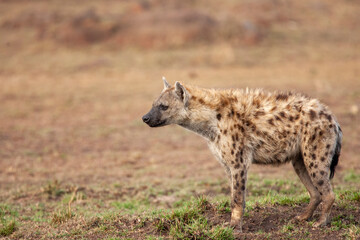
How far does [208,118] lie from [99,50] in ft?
55.9

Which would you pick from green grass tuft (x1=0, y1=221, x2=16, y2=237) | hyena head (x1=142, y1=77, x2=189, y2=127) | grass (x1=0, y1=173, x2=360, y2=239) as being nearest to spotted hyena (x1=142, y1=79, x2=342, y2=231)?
hyena head (x1=142, y1=77, x2=189, y2=127)

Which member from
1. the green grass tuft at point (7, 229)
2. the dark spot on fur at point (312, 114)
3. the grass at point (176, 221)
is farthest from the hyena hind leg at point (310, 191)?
the green grass tuft at point (7, 229)

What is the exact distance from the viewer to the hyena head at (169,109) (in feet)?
17.4

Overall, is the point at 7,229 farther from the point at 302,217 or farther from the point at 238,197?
the point at 302,217

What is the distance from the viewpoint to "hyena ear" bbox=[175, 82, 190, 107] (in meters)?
5.20

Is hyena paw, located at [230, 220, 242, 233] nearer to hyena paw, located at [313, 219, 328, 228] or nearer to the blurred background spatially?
hyena paw, located at [313, 219, 328, 228]

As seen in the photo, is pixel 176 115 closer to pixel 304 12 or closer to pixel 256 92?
pixel 256 92

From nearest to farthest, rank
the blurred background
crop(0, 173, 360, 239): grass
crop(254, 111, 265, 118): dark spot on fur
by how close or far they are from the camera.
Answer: crop(0, 173, 360, 239): grass, crop(254, 111, 265, 118): dark spot on fur, the blurred background

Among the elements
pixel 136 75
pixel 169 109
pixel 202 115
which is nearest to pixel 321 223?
pixel 202 115

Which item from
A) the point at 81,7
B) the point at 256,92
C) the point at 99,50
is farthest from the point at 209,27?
the point at 256,92

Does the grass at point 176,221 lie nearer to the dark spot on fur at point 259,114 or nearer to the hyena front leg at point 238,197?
the hyena front leg at point 238,197

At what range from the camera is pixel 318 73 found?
18125 millimetres

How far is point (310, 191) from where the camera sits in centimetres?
523

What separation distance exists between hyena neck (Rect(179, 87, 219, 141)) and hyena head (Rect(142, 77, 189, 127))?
8 centimetres
